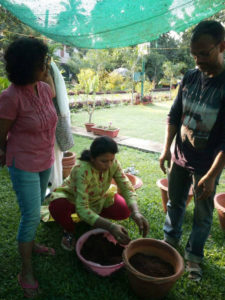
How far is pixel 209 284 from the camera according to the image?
195 cm

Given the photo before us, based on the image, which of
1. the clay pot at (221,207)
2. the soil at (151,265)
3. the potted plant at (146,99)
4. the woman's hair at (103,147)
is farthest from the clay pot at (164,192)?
the potted plant at (146,99)

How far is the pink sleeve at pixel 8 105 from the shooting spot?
145 centimetres

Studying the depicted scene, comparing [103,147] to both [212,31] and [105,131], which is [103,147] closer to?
[212,31]

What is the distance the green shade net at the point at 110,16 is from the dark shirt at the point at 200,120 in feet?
3.63

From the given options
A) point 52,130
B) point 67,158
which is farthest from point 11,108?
point 67,158

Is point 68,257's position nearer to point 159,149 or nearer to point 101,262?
point 101,262

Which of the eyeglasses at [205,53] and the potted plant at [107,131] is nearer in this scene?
the eyeglasses at [205,53]

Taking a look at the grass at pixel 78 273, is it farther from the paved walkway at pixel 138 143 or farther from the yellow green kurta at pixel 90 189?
the paved walkway at pixel 138 143

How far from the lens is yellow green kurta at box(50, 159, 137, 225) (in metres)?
1.94

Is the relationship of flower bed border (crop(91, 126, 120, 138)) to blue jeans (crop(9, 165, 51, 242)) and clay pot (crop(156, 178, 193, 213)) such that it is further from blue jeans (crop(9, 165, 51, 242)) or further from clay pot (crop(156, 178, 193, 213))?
blue jeans (crop(9, 165, 51, 242))

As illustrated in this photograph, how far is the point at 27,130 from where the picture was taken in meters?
1.56

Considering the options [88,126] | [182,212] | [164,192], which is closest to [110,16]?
[164,192]

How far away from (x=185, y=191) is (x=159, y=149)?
136 inches

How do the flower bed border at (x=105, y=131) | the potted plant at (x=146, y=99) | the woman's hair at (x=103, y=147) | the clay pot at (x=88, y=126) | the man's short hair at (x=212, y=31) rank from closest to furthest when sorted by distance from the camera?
1. the man's short hair at (x=212, y=31)
2. the woman's hair at (x=103, y=147)
3. the flower bed border at (x=105, y=131)
4. the clay pot at (x=88, y=126)
5. the potted plant at (x=146, y=99)
